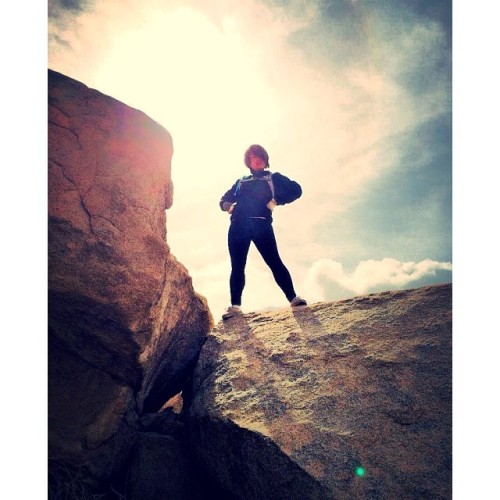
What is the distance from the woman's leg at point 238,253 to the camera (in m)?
3.62

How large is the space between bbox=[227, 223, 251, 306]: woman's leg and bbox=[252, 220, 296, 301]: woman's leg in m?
0.10

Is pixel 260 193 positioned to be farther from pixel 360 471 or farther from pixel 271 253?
pixel 360 471

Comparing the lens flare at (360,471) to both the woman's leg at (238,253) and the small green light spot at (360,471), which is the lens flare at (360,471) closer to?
the small green light spot at (360,471)

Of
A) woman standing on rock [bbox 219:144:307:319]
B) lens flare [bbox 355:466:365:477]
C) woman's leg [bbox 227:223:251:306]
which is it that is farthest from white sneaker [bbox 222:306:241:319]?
lens flare [bbox 355:466:365:477]

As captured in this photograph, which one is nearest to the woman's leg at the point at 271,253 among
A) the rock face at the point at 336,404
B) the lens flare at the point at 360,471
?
the rock face at the point at 336,404

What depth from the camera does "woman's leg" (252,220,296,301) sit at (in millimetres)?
3602

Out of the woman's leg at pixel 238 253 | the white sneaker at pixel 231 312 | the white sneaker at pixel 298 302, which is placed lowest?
the white sneaker at pixel 231 312

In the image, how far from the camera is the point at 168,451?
2641mm

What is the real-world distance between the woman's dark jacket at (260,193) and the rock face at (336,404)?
117cm

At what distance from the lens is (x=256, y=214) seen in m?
3.71

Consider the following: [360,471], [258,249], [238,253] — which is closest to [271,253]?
[258,249]

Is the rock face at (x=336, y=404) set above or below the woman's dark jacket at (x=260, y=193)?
below
